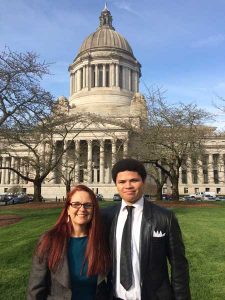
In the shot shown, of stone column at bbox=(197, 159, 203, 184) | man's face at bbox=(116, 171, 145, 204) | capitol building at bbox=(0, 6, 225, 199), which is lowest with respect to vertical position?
man's face at bbox=(116, 171, 145, 204)

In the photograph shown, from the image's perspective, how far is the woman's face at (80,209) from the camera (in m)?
3.46

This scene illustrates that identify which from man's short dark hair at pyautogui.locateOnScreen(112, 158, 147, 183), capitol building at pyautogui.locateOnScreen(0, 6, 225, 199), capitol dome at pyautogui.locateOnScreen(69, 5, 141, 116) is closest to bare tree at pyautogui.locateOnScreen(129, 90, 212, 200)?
man's short dark hair at pyautogui.locateOnScreen(112, 158, 147, 183)

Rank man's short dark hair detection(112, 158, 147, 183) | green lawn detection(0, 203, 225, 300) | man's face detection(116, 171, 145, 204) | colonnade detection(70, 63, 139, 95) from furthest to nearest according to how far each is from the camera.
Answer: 1. colonnade detection(70, 63, 139, 95)
2. green lawn detection(0, 203, 225, 300)
3. man's short dark hair detection(112, 158, 147, 183)
4. man's face detection(116, 171, 145, 204)

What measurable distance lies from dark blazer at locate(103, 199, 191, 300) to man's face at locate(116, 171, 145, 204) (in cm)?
16

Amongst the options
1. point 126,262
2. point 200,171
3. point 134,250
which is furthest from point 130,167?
point 200,171

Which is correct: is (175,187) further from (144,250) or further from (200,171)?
(200,171)

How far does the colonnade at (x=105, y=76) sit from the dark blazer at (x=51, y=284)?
87.3m

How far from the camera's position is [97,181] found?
7131cm

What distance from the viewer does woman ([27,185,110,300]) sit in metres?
3.22

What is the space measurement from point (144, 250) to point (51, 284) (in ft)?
3.06

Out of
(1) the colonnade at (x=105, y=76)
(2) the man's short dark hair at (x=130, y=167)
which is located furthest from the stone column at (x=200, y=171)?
(2) the man's short dark hair at (x=130, y=167)

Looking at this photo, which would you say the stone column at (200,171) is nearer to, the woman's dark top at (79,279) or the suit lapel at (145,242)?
the suit lapel at (145,242)

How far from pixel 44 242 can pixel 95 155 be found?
70.2 m

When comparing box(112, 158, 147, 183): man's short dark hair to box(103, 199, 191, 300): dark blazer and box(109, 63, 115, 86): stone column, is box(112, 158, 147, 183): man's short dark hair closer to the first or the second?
box(103, 199, 191, 300): dark blazer
